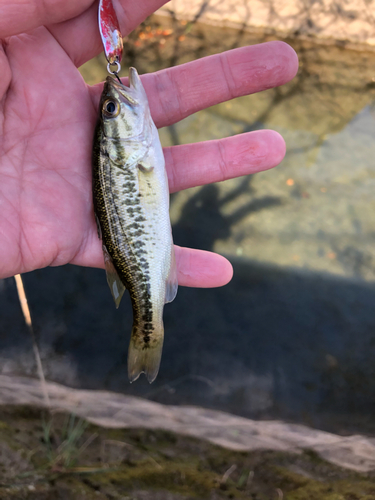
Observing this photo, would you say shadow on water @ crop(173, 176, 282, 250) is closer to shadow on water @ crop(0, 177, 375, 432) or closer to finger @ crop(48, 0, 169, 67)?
shadow on water @ crop(0, 177, 375, 432)

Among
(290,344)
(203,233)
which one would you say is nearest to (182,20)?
(203,233)

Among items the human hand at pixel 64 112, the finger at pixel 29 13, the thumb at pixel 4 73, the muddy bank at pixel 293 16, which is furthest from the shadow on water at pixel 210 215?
the muddy bank at pixel 293 16

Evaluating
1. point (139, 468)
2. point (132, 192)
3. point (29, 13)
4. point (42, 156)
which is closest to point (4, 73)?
point (29, 13)

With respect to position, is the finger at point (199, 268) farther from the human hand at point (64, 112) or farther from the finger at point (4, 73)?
the finger at point (4, 73)

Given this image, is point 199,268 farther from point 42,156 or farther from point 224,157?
point 42,156

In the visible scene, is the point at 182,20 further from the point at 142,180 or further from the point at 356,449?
the point at 356,449

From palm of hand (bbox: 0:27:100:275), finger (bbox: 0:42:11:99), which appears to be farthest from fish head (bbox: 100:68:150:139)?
finger (bbox: 0:42:11:99)
